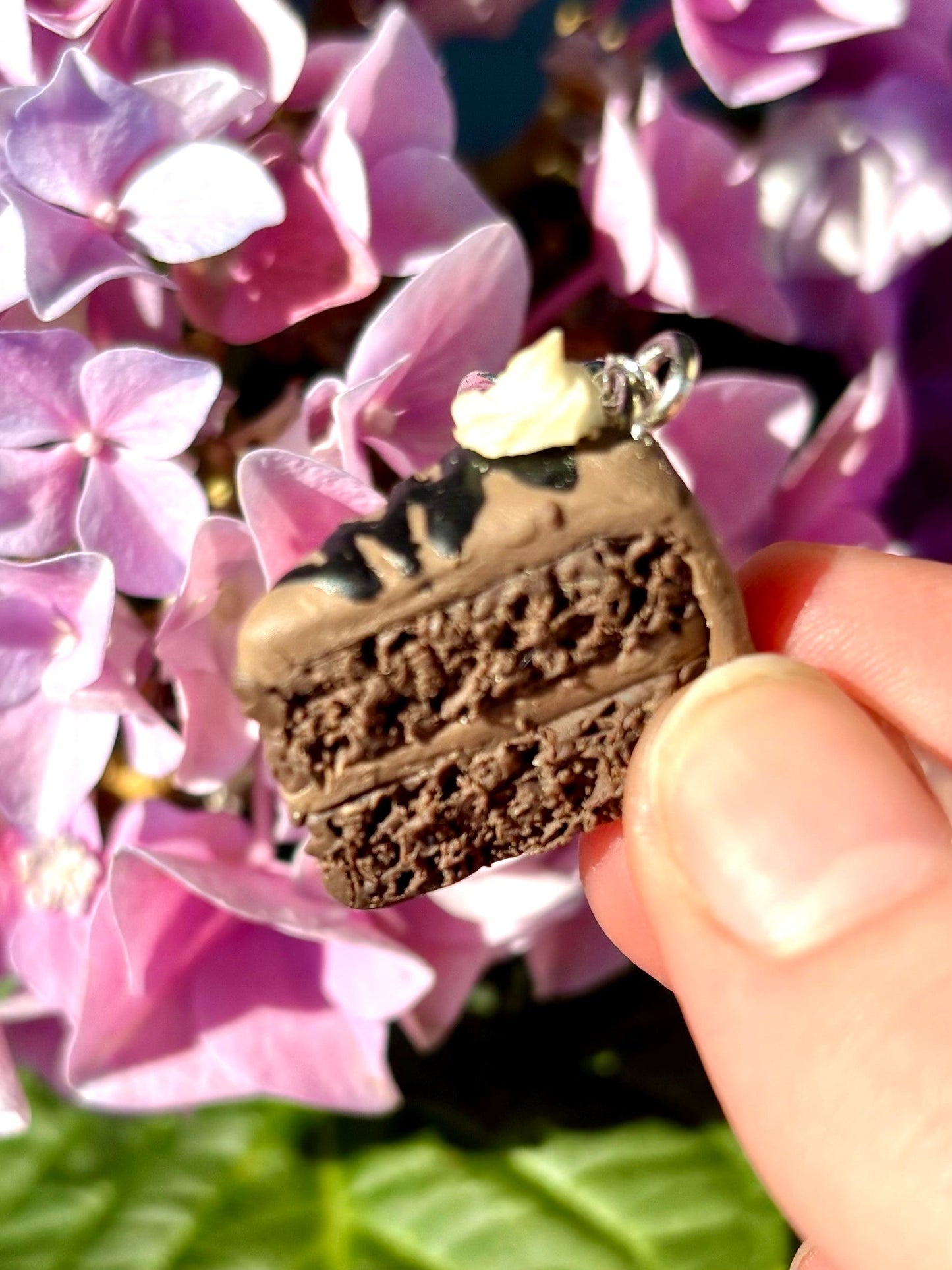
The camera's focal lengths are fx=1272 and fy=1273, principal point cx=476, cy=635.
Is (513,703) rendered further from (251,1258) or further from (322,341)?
(251,1258)

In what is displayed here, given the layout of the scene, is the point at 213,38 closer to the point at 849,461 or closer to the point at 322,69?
the point at 322,69

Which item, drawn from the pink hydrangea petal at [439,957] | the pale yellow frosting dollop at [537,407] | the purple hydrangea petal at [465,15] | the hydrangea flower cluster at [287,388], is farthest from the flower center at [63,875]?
the purple hydrangea petal at [465,15]

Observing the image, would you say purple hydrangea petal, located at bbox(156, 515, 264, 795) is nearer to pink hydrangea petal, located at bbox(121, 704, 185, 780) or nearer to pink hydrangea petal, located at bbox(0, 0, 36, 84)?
pink hydrangea petal, located at bbox(121, 704, 185, 780)

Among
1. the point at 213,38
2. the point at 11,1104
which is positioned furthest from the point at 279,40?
the point at 11,1104

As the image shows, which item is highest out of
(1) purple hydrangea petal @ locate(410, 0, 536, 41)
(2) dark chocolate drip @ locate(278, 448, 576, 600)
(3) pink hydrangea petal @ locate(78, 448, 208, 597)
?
(1) purple hydrangea petal @ locate(410, 0, 536, 41)

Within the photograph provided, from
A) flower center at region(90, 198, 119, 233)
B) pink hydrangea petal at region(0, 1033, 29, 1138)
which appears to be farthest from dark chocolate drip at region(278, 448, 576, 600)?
pink hydrangea petal at region(0, 1033, 29, 1138)

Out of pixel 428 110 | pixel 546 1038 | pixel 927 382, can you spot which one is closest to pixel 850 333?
pixel 927 382
